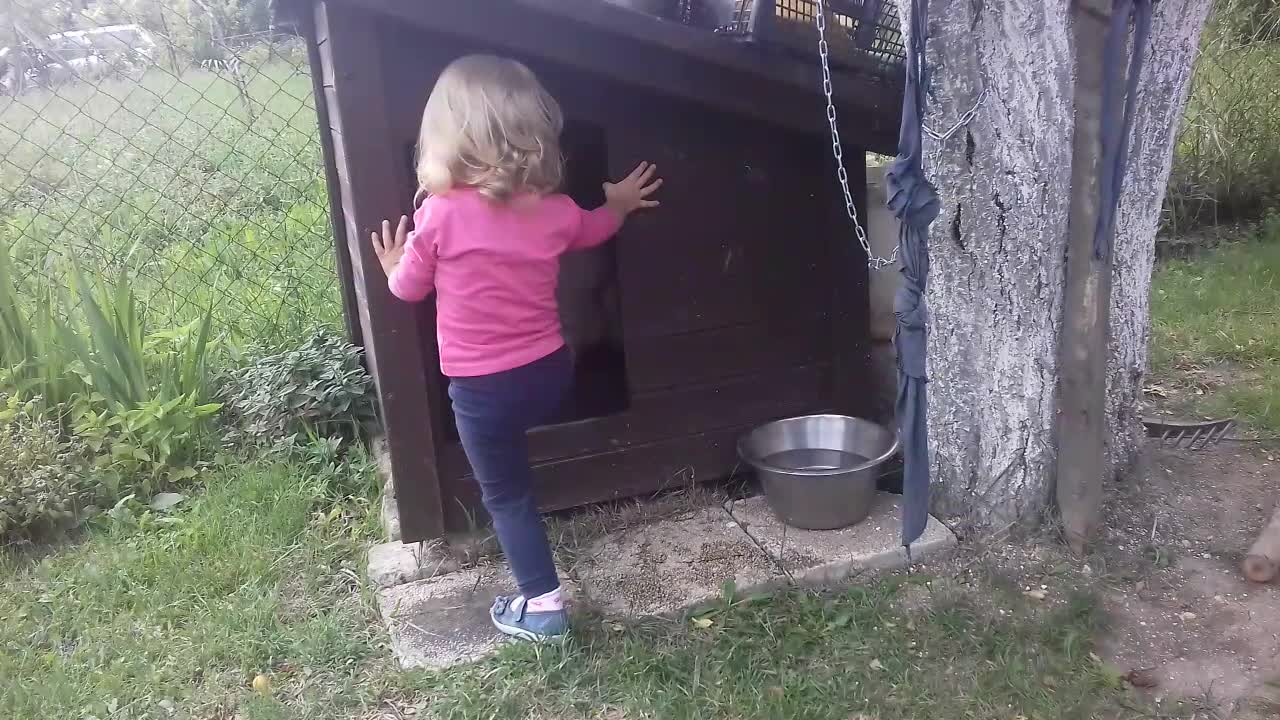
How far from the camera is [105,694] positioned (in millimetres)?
2508

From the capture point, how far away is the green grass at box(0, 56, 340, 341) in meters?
4.68

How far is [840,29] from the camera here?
295 cm

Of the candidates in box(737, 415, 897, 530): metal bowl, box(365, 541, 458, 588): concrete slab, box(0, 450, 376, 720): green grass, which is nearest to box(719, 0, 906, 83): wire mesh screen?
box(737, 415, 897, 530): metal bowl

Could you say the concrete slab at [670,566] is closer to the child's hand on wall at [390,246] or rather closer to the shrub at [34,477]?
the child's hand on wall at [390,246]

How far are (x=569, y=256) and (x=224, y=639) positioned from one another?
1.75 meters

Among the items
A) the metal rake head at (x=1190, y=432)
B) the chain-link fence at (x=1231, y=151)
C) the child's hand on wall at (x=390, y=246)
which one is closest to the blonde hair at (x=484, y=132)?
the child's hand on wall at (x=390, y=246)

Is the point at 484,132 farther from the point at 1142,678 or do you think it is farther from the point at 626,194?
the point at 1142,678

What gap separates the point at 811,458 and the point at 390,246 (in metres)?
1.57

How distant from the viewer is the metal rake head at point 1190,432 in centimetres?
351

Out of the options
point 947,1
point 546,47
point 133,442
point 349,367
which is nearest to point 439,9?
point 546,47

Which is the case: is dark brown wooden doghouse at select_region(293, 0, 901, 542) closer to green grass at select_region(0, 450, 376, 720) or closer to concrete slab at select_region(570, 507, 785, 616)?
concrete slab at select_region(570, 507, 785, 616)

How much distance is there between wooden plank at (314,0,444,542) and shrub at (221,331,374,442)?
0.93 metres

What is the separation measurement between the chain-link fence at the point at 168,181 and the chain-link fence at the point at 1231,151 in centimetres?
556

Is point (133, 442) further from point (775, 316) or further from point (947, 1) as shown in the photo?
point (947, 1)
